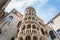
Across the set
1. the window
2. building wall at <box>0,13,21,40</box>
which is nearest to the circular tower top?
building wall at <box>0,13,21,40</box>

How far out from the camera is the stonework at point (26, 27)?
22334mm

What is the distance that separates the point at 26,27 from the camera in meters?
24.2

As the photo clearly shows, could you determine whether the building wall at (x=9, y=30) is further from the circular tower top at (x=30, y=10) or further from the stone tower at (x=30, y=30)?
the stone tower at (x=30, y=30)

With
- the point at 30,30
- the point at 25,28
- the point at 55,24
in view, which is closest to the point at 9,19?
the point at 25,28

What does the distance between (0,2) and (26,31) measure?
19.9 feet

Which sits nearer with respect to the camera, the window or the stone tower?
the stone tower

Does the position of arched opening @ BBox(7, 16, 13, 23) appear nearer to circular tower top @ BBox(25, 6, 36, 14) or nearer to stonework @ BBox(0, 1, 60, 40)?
stonework @ BBox(0, 1, 60, 40)

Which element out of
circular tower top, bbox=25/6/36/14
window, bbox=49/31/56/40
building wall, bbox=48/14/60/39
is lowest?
window, bbox=49/31/56/40

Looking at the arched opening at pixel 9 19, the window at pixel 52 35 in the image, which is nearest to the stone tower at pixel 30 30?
the arched opening at pixel 9 19

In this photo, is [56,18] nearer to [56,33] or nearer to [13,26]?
[56,33]

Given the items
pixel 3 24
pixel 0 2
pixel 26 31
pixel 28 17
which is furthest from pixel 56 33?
pixel 0 2

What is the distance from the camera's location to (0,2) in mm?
19875

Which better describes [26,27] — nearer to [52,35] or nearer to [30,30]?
[30,30]

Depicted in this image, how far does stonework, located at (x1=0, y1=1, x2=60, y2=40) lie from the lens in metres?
22.3
